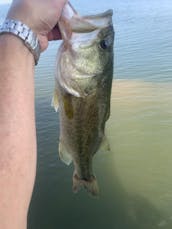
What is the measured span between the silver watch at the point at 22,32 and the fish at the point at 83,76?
0.90ft

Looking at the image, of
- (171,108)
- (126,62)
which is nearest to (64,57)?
(171,108)

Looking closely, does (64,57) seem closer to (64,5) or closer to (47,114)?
(64,5)

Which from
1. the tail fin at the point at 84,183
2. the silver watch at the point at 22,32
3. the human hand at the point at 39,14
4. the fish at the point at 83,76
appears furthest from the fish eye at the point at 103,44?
the tail fin at the point at 84,183

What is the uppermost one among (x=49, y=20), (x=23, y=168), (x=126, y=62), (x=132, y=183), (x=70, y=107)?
(x=49, y=20)

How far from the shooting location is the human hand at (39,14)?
1666 mm

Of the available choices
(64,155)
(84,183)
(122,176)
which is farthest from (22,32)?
(122,176)

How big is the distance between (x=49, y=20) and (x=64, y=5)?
0.36ft

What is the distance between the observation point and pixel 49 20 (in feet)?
5.80

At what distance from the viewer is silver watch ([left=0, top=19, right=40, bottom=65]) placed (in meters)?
1.56

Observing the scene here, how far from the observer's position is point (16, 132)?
146 cm

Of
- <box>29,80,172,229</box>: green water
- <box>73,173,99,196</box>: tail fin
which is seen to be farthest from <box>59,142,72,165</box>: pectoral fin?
<box>29,80,172,229</box>: green water

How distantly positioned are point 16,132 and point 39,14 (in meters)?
0.51

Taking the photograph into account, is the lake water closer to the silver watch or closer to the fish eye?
the fish eye

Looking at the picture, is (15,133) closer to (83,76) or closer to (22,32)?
(22,32)
